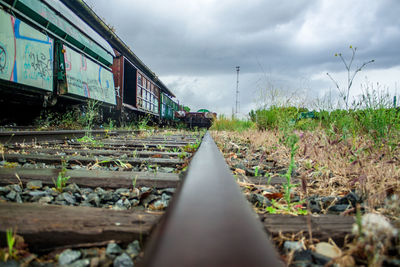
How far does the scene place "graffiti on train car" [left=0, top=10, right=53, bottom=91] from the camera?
410cm

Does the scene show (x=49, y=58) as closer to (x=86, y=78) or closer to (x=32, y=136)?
(x=86, y=78)

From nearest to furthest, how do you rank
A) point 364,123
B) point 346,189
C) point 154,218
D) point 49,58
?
point 154,218, point 346,189, point 364,123, point 49,58

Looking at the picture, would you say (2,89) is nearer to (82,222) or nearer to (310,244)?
(82,222)

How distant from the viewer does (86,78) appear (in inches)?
279

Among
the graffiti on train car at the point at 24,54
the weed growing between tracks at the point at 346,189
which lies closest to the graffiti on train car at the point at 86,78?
the graffiti on train car at the point at 24,54

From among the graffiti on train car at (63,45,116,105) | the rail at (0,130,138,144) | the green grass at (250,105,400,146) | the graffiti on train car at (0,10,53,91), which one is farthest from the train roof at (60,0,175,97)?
the green grass at (250,105,400,146)

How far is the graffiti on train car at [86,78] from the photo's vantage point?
6121 mm

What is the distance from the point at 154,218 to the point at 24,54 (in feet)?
17.5

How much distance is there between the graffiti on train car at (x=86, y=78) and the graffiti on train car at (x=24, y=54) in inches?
25.1

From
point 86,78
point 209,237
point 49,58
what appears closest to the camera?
point 209,237

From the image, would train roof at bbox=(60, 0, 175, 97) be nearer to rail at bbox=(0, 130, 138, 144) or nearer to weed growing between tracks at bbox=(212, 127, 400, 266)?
rail at bbox=(0, 130, 138, 144)

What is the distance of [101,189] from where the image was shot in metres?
1.40

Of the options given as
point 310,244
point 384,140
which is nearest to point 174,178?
point 310,244

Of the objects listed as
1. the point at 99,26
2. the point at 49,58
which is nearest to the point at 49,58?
the point at 49,58
